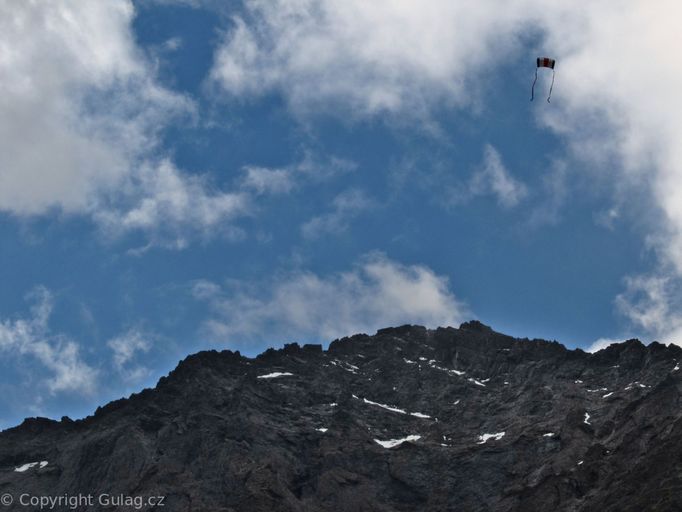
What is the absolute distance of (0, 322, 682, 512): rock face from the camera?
433 feet

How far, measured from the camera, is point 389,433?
154875mm

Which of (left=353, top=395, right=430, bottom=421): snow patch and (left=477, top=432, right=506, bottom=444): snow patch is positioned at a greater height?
(left=353, top=395, right=430, bottom=421): snow patch

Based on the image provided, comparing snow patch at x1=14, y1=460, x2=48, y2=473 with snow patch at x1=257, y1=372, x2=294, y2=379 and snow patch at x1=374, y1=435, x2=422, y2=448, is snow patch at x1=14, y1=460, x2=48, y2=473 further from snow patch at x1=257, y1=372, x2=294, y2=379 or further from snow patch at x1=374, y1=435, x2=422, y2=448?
snow patch at x1=374, y1=435, x2=422, y2=448

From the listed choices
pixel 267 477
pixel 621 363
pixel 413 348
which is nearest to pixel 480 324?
pixel 413 348

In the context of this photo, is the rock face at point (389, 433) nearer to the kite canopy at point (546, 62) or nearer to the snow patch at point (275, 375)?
the snow patch at point (275, 375)

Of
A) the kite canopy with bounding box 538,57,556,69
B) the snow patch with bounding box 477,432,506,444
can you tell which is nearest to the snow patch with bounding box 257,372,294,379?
the snow patch with bounding box 477,432,506,444

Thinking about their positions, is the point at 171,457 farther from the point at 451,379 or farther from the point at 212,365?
the point at 451,379

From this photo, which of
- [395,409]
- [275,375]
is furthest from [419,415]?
[275,375]

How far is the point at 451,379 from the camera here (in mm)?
169750

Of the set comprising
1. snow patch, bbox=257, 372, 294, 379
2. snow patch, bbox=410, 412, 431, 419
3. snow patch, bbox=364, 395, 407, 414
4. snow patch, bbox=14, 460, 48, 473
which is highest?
snow patch, bbox=257, 372, 294, 379

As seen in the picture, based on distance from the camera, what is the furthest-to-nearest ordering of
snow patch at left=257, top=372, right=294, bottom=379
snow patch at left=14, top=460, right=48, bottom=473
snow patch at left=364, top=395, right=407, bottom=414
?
1. snow patch at left=257, top=372, right=294, bottom=379
2. snow patch at left=364, top=395, right=407, bottom=414
3. snow patch at left=14, top=460, right=48, bottom=473

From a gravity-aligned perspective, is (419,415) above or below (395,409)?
below

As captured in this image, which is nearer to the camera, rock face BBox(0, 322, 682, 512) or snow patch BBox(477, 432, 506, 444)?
rock face BBox(0, 322, 682, 512)

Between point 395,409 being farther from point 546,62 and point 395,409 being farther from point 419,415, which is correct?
point 546,62
